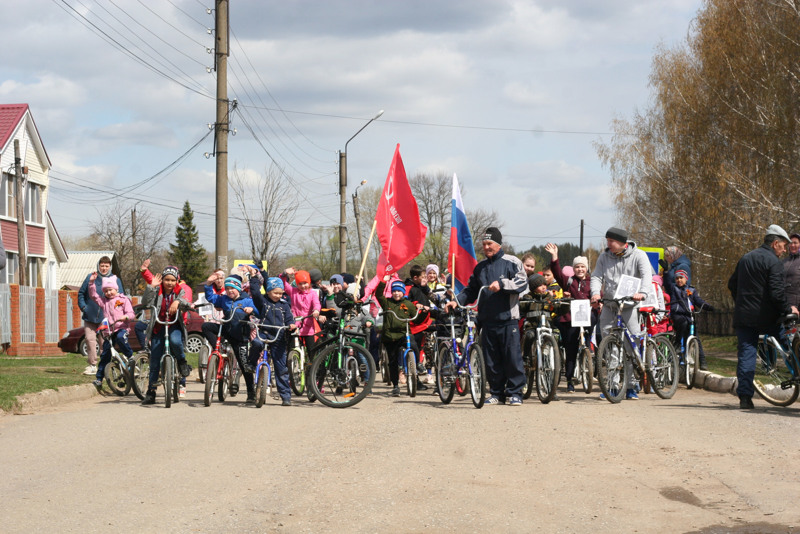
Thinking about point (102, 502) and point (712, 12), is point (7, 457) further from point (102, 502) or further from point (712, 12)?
point (712, 12)

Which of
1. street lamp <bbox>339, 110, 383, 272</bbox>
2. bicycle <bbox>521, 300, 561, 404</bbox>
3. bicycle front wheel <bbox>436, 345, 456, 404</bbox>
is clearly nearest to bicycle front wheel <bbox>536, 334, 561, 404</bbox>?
bicycle <bbox>521, 300, 561, 404</bbox>

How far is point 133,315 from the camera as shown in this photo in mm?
14320

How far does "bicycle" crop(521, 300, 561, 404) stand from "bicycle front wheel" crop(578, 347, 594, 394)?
0.95 meters

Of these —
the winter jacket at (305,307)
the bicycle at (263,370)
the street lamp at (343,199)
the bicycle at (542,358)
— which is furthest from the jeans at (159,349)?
the street lamp at (343,199)

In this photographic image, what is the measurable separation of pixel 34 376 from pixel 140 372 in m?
2.72

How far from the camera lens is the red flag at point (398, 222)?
16578 mm

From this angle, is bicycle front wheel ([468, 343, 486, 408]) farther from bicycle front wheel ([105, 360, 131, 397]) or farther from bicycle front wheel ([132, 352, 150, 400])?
bicycle front wheel ([105, 360, 131, 397])

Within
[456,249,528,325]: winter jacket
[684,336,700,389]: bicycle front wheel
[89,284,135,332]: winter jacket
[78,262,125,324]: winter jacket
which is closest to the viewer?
[456,249,528,325]: winter jacket

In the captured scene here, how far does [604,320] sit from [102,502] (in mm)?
7759

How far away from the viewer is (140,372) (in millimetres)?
14352

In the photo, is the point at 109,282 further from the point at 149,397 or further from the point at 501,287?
the point at 501,287

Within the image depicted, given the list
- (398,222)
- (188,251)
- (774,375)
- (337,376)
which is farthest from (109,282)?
→ (188,251)

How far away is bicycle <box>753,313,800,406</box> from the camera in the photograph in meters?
11.2

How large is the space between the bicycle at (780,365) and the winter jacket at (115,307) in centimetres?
852
